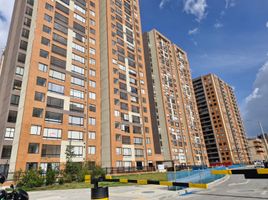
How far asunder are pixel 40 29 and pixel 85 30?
517 inches

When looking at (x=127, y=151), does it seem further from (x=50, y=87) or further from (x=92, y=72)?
(x=50, y=87)

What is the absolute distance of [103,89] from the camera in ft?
166

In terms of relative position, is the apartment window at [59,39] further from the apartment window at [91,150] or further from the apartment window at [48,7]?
the apartment window at [91,150]

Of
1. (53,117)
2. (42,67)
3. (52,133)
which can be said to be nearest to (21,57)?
(42,67)

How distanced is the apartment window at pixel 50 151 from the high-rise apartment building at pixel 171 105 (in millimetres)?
39521

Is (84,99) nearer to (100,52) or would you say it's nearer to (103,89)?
(103,89)

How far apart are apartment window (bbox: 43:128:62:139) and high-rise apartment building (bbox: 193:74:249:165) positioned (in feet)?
336

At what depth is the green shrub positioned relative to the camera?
22.9m

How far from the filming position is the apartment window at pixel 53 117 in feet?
121

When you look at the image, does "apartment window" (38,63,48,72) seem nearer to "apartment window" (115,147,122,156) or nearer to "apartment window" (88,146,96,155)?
"apartment window" (88,146,96,155)

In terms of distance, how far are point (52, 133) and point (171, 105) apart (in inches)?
2127

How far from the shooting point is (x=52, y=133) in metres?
36.3

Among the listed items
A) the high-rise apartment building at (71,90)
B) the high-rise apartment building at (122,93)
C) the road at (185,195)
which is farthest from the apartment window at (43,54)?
the road at (185,195)

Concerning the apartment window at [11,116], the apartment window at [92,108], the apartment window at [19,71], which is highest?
the apartment window at [19,71]
